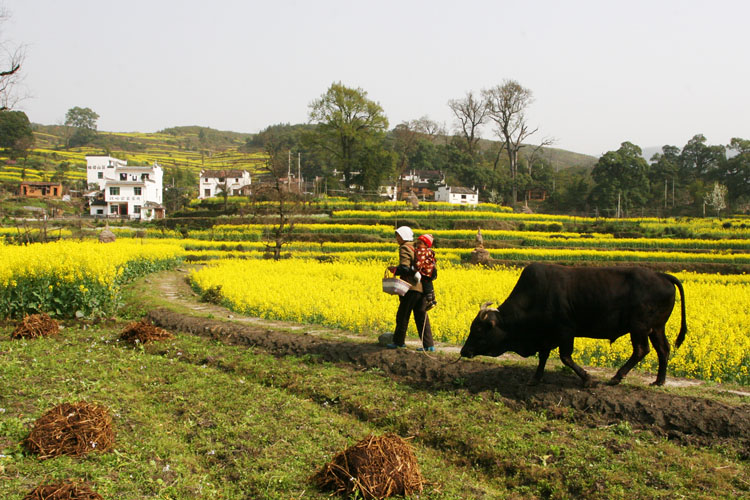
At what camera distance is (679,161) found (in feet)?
236

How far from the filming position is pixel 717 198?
53.2 meters

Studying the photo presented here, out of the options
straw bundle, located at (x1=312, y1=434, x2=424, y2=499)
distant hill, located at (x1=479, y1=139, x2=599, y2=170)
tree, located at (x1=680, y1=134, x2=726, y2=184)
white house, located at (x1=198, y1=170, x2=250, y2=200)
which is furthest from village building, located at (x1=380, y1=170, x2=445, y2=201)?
distant hill, located at (x1=479, y1=139, x2=599, y2=170)

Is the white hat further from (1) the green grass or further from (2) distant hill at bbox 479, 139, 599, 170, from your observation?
(2) distant hill at bbox 479, 139, 599, 170

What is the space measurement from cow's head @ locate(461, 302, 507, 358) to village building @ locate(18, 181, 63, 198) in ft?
239

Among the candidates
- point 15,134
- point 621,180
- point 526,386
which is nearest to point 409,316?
point 526,386

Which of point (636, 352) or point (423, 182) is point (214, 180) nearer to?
point (423, 182)

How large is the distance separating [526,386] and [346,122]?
6249cm

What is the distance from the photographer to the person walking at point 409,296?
25.4 ft

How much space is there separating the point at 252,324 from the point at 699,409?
7651mm

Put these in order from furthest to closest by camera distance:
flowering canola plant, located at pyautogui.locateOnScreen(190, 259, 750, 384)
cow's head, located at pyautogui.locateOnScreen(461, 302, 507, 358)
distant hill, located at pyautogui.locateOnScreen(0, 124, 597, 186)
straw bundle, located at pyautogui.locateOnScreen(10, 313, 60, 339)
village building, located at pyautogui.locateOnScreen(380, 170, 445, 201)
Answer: distant hill, located at pyautogui.locateOnScreen(0, 124, 597, 186), village building, located at pyautogui.locateOnScreen(380, 170, 445, 201), straw bundle, located at pyautogui.locateOnScreen(10, 313, 60, 339), flowering canola plant, located at pyautogui.locateOnScreen(190, 259, 750, 384), cow's head, located at pyautogui.locateOnScreen(461, 302, 507, 358)

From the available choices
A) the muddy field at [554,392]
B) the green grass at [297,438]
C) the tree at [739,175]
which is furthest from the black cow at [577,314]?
the tree at [739,175]

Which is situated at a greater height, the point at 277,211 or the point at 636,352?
the point at 277,211

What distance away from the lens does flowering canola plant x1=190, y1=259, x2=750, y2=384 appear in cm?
802

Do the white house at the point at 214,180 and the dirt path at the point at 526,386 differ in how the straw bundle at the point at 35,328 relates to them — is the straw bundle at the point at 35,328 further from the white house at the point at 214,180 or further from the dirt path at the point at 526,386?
the white house at the point at 214,180
